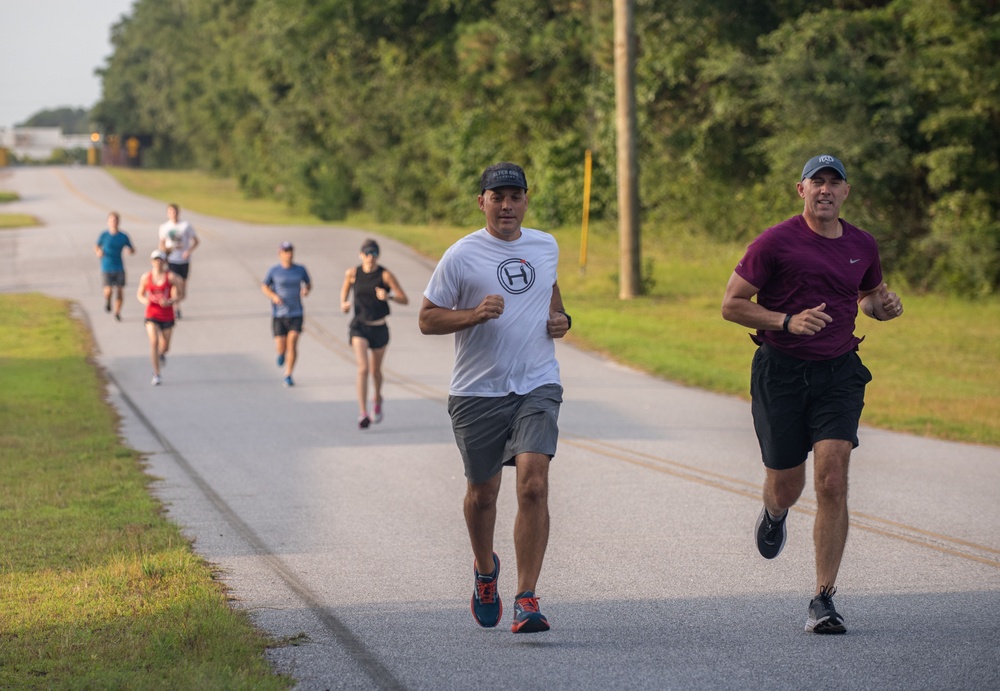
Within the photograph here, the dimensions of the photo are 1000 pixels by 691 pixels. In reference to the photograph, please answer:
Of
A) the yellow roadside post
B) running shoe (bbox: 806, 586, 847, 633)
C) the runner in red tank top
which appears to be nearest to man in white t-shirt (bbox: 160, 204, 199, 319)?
the runner in red tank top

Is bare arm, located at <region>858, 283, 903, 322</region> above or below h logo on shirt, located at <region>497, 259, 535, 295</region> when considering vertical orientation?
below

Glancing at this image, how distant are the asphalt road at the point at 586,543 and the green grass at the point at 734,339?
47.0 inches

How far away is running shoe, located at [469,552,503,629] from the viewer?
6219mm

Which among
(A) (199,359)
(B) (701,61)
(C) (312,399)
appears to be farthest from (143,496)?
(B) (701,61)

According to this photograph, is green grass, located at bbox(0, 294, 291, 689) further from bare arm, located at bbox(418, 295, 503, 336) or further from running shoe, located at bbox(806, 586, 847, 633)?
running shoe, located at bbox(806, 586, 847, 633)

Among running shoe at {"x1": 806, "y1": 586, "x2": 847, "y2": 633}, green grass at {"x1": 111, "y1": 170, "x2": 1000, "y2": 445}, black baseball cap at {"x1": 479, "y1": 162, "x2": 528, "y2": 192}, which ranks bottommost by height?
green grass at {"x1": 111, "y1": 170, "x2": 1000, "y2": 445}

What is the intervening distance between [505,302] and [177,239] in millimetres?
18905

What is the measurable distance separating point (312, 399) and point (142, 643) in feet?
34.3

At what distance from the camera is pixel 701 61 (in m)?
33.2

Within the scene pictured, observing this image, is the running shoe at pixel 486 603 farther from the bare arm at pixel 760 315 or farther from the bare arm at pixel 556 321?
the bare arm at pixel 760 315

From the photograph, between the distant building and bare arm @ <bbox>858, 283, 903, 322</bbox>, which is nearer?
bare arm @ <bbox>858, 283, 903, 322</bbox>

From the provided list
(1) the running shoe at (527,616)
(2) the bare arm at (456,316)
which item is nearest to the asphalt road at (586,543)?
(1) the running shoe at (527,616)

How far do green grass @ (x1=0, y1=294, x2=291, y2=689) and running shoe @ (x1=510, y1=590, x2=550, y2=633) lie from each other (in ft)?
3.74

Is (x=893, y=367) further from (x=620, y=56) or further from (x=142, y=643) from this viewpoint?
(x=142, y=643)
